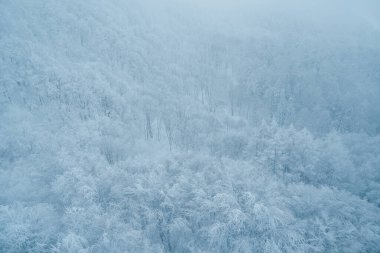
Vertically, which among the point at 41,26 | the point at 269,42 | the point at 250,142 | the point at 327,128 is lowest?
the point at 327,128

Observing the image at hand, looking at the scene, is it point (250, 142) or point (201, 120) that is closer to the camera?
point (250, 142)

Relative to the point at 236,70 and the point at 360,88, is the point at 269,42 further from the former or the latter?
the point at 360,88

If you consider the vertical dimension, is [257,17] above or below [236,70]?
above

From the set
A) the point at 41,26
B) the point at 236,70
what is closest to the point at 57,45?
the point at 41,26

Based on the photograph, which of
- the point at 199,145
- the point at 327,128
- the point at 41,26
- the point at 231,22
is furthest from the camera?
the point at 231,22

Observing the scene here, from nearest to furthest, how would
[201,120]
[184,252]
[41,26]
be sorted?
[184,252], [201,120], [41,26]

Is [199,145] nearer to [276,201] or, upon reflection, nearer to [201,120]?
[201,120]
